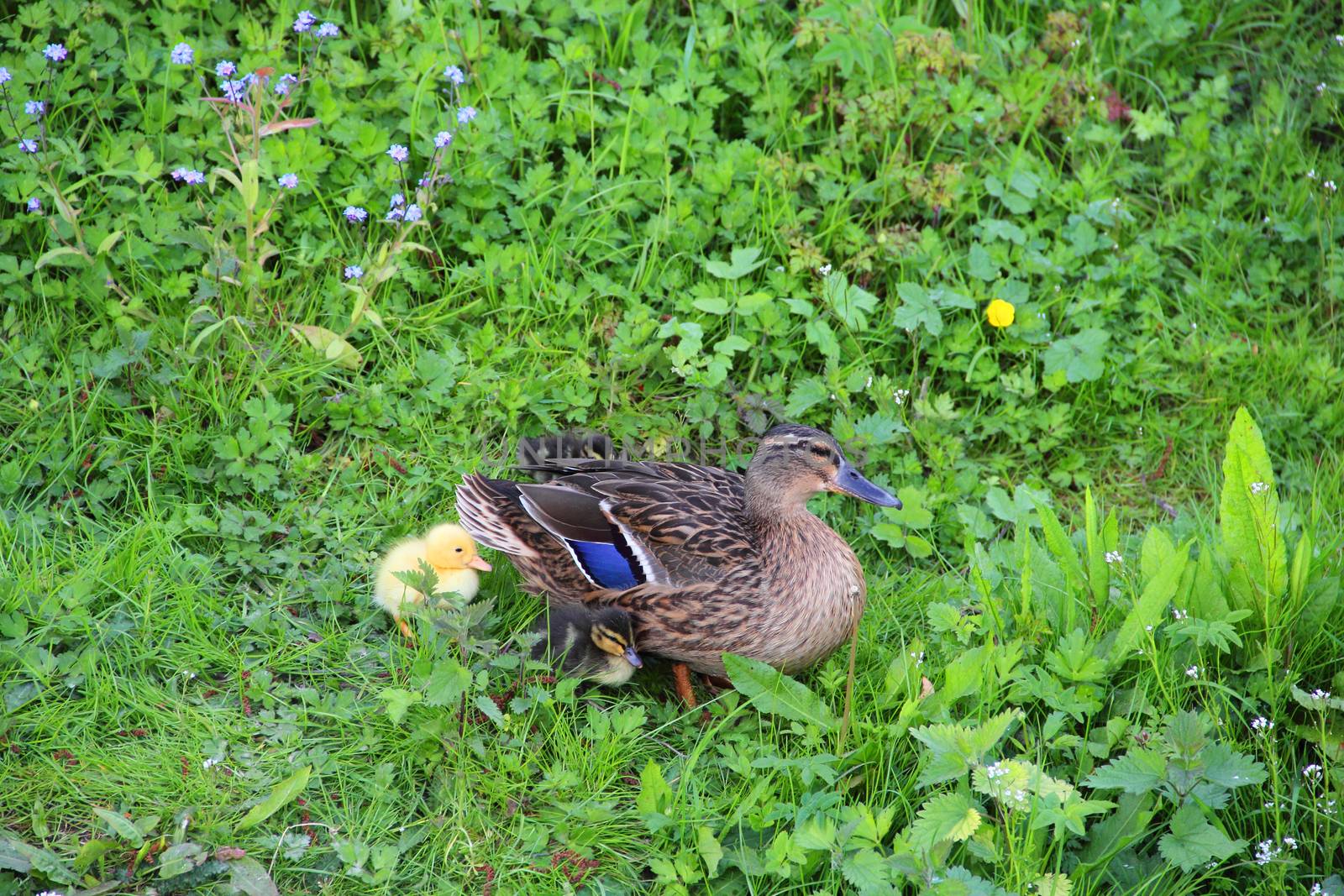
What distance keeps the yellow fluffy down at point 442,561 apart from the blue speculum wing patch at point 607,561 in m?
0.29

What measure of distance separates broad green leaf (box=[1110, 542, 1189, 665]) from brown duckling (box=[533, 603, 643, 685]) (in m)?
1.31

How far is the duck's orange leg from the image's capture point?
143 inches

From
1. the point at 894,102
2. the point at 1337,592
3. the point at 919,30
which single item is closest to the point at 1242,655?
the point at 1337,592

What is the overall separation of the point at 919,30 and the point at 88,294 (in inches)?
131

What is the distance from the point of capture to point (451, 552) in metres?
3.70

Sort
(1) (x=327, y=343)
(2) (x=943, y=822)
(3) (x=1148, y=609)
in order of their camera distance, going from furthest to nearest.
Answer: (1) (x=327, y=343) < (3) (x=1148, y=609) < (2) (x=943, y=822)

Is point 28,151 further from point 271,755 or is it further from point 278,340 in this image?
point 271,755

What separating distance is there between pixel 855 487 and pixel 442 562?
4.12 feet

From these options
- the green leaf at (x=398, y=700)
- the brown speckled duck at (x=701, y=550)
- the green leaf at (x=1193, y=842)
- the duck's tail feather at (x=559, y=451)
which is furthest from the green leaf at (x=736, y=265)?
the green leaf at (x=1193, y=842)

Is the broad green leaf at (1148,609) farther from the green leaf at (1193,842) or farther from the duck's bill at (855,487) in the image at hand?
the duck's bill at (855,487)

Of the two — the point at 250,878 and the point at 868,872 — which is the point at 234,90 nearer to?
the point at 250,878

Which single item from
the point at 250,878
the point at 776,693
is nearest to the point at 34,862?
the point at 250,878

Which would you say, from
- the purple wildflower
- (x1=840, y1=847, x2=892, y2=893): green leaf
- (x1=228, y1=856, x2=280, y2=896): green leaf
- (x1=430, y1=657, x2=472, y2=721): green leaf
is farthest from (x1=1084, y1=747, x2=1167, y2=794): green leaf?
the purple wildflower

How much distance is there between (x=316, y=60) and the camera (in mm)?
4633
